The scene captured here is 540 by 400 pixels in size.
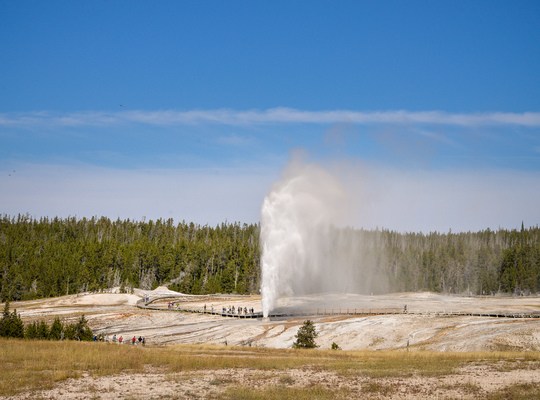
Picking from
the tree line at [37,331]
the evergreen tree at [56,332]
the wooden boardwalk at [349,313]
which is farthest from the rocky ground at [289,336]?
the evergreen tree at [56,332]

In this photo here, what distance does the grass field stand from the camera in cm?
3350

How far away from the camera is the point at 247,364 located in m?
43.1

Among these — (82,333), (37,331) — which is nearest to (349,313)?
(82,333)

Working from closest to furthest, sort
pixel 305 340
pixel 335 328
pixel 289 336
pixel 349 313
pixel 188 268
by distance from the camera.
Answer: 1. pixel 305 340
2. pixel 289 336
3. pixel 335 328
4. pixel 349 313
5. pixel 188 268

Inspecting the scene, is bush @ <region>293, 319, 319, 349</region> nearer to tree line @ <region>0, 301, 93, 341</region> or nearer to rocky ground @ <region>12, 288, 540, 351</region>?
rocky ground @ <region>12, 288, 540, 351</region>

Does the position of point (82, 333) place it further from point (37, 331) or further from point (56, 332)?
point (37, 331)

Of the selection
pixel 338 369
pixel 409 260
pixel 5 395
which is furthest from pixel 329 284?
pixel 5 395

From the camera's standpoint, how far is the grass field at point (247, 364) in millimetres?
33500

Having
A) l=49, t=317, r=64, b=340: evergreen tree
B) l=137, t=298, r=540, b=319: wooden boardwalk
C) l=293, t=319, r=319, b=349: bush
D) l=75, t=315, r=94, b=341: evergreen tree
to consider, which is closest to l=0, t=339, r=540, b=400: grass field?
l=293, t=319, r=319, b=349: bush

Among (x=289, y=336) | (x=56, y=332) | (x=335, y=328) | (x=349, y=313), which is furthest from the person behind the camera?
(x=349, y=313)

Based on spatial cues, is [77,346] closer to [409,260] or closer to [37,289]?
[37,289]

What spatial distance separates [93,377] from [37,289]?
359 feet

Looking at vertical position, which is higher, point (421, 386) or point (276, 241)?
point (276, 241)

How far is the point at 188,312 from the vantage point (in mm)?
91375
